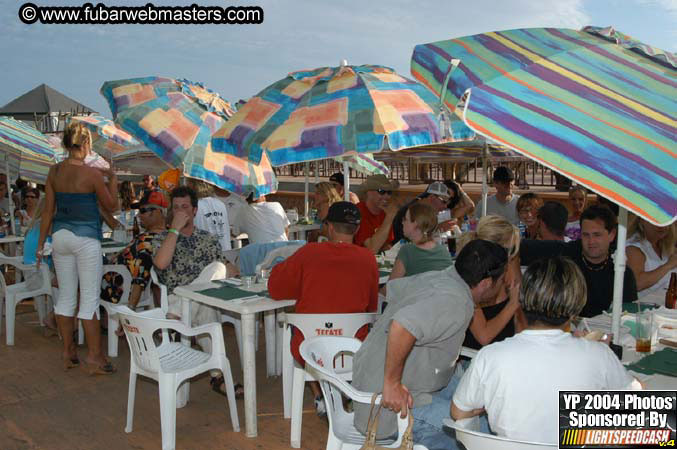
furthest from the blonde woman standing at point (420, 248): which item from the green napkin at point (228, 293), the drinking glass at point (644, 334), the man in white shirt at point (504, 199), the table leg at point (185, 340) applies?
the man in white shirt at point (504, 199)

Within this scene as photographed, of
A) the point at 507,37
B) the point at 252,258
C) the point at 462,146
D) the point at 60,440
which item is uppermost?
the point at 507,37

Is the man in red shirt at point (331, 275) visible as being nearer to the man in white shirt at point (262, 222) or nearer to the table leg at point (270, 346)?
the table leg at point (270, 346)

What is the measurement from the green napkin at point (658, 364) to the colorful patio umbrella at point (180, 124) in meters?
3.80

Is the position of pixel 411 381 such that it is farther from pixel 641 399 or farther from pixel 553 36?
pixel 553 36

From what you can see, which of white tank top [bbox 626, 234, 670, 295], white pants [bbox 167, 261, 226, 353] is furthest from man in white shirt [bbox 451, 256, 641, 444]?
white pants [bbox 167, 261, 226, 353]

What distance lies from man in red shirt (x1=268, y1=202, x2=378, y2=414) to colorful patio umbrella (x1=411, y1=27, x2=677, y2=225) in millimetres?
1061

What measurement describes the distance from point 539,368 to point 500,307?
109 cm

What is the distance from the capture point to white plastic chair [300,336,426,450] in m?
2.49

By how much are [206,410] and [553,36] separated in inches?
A: 123

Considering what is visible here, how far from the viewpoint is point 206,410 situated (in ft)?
13.8

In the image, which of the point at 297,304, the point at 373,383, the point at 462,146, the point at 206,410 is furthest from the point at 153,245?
the point at 462,146

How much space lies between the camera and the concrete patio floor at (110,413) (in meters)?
3.73

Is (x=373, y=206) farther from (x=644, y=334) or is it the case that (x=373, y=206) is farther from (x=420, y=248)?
(x=644, y=334)

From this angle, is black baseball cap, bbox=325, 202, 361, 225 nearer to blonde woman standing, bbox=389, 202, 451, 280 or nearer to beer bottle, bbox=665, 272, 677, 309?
blonde woman standing, bbox=389, 202, 451, 280
